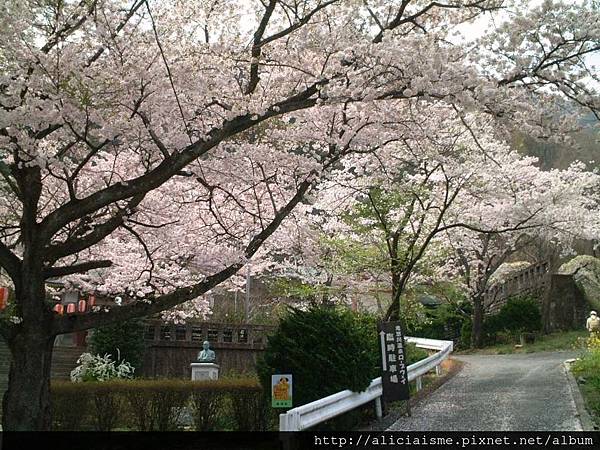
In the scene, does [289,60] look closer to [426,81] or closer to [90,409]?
[426,81]

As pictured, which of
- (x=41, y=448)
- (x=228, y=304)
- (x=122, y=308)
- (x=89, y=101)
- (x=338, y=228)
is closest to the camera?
(x=89, y=101)

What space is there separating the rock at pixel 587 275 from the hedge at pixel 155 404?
19.4m

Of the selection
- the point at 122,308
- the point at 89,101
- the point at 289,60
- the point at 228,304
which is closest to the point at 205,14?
the point at 289,60

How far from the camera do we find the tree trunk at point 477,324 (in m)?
23.6

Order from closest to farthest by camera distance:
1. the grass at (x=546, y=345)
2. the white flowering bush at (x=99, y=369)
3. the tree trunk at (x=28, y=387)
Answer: the tree trunk at (x=28, y=387), the white flowering bush at (x=99, y=369), the grass at (x=546, y=345)

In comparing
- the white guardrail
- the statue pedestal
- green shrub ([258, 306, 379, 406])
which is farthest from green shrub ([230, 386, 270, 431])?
the statue pedestal

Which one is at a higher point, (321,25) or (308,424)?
(321,25)

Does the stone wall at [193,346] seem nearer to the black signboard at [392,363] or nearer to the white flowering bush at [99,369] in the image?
the white flowering bush at [99,369]

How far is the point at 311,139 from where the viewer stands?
29.1 feet

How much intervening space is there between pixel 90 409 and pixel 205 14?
6.48 m

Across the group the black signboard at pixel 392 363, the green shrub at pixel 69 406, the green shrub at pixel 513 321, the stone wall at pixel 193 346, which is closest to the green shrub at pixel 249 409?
the black signboard at pixel 392 363

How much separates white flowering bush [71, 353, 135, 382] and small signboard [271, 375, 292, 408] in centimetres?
970

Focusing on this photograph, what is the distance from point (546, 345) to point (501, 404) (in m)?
12.6

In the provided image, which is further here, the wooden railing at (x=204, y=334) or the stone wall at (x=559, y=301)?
the stone wall at (x=559, y=301)
